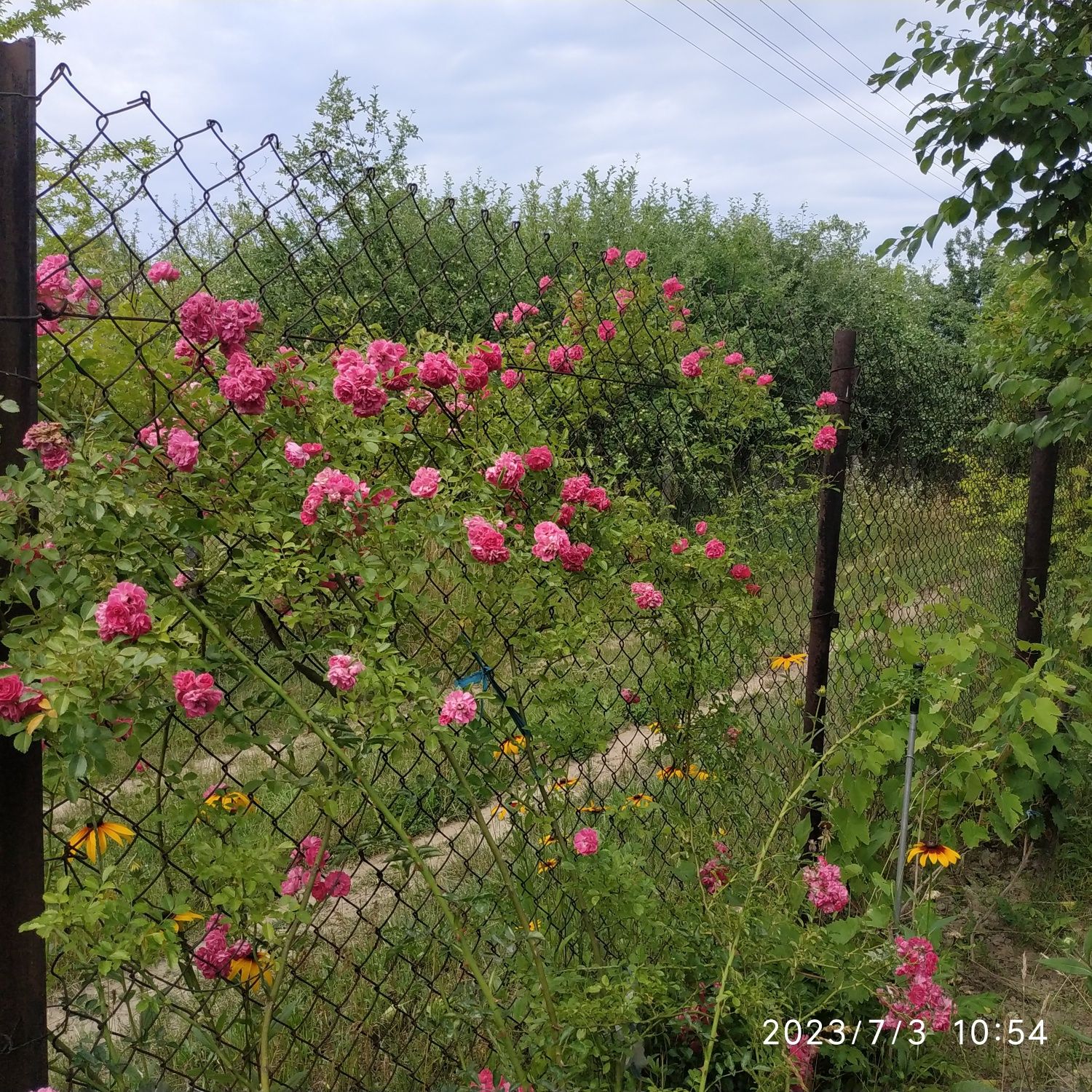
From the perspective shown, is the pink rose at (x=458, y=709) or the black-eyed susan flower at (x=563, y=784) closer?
the pink rose at (x=458, y=709)

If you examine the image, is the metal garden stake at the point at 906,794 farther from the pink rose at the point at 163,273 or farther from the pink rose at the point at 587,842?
the pink rose at the point at 163,273

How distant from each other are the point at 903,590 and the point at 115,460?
7.45ft

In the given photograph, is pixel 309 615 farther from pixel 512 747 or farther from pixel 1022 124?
pixel 1022 124

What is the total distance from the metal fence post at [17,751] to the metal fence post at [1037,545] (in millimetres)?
3387

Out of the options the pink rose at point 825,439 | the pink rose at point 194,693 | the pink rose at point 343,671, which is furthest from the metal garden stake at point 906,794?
the pink rose at point 194,693

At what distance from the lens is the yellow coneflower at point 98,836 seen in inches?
51.6

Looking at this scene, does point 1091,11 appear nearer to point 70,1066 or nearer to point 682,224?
point 70,1066

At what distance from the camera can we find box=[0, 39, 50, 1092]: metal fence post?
113 centimetres

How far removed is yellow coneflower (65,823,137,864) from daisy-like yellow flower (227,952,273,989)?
0.26m

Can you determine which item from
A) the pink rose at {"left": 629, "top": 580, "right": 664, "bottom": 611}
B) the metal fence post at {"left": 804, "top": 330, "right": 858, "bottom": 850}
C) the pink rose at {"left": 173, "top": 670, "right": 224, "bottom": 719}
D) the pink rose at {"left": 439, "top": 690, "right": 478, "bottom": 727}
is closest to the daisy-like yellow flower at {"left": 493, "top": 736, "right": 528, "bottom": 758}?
the pink rose at {"left": 439, "top": 690, "right": 478, "bottom": 727}

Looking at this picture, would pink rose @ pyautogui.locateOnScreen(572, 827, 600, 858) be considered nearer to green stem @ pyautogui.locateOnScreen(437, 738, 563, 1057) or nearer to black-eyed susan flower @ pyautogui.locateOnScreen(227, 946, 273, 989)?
green stem @ pyautogui.locateOnScreen(437, 738, 563, 1057)

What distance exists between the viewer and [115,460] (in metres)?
1.16

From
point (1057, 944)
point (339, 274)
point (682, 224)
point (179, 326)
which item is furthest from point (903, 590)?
point (682, 224)

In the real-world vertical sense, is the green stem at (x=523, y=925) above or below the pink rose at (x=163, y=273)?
below
